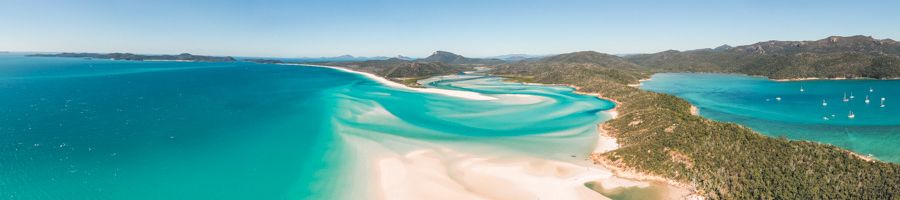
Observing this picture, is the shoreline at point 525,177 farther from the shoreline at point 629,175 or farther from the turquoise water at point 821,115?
the turquoise water at point 821,115

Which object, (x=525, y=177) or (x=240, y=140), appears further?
(x=240, y=140)

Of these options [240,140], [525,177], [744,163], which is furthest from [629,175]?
[240,140]

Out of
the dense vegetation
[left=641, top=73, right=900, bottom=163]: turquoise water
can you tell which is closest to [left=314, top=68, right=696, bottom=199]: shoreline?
the dense vegetation

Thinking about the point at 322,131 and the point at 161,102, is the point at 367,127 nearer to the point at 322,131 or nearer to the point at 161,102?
the point at 322,131

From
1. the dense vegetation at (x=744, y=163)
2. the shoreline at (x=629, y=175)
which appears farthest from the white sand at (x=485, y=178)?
the dense vegetation at (x=744, y=163)

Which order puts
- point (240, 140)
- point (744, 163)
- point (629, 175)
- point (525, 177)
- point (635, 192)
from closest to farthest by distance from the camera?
1. point (635, 192)
2. point (744, 163)
3. point (629, 175)
4. point (525, 177)
5. point (240, 140)

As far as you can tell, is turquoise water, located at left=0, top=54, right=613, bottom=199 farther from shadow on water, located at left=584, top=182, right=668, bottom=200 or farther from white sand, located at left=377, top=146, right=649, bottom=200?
shadow on water, located at left=584, top=182, right=668, bottom=200

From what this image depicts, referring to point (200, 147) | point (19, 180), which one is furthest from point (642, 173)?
point (19, 180)

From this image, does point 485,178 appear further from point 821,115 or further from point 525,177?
point 821,115

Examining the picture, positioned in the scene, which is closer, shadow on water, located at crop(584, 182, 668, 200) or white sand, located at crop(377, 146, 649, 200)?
shadow on water, located at crop(584, 182, 668, 200)
